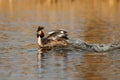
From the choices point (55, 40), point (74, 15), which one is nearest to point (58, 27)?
point (74, 15)

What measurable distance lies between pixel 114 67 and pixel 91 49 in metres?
4.17

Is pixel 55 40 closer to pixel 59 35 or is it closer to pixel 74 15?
pixel 59 35

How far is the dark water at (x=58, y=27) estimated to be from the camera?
16344 millimetres

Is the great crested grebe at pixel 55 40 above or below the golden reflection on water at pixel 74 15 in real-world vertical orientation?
below

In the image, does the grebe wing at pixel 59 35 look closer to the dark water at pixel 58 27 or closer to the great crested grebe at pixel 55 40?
the great crested grebe at pixel 55 40

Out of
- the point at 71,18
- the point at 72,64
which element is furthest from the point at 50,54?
the point at 71,18

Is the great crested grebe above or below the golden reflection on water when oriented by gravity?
below

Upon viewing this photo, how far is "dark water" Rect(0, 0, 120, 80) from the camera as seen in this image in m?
16.3

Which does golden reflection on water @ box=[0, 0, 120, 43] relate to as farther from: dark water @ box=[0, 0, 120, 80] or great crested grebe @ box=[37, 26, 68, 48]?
great crested grebe @ box=[37, 26, 68, 48]

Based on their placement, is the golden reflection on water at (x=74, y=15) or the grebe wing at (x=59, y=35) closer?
the grebe wing at (x=59, y=35)

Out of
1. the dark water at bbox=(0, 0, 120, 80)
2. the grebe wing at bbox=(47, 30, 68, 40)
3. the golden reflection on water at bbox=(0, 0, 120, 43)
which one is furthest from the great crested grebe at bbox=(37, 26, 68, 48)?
the golden reflection on water at bbox=(0, 0, 120, 43)

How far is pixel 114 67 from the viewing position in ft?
56.1

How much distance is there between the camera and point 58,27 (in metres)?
29.6

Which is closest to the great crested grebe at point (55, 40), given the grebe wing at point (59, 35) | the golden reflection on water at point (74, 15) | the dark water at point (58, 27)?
the grebe wing at point (59, 35)
